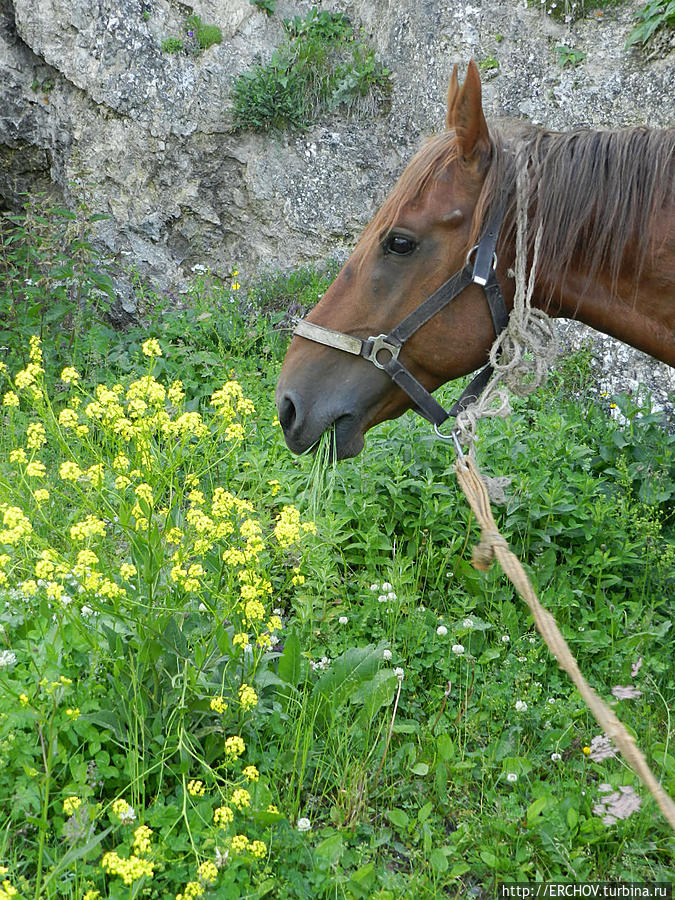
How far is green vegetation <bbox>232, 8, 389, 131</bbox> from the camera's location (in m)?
5.70

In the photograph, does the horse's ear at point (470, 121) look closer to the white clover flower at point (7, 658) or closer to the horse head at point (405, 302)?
the horse head at point (405, 302)

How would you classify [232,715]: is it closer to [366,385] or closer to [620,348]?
[366,385]

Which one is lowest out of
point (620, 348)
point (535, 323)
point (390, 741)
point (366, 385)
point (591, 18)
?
point (390, 741)

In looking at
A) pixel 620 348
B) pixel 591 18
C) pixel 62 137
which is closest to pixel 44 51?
pixel 62 137

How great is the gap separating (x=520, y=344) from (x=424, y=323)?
1.02 ft

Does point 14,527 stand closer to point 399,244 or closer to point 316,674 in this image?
point 316,674

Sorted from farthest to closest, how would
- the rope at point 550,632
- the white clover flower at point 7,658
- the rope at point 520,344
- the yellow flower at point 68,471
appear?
the rope at point 520,344
the white clover flower at point 7,658
the yellow flower at point 68,471
the rope at point 550,632

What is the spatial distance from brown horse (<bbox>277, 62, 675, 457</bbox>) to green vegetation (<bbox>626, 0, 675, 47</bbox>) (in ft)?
9.97

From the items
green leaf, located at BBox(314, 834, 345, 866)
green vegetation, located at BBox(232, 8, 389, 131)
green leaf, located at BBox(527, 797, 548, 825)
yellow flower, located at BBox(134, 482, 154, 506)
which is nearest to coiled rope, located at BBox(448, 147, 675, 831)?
green leaf, located at BBox(527, 797, 548, 825)

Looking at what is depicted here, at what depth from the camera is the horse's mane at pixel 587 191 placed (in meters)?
2.05

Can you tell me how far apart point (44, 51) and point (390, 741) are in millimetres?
5754

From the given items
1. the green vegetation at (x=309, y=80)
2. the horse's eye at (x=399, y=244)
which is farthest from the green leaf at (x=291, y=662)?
the green vegetation at (x=309, y=80)

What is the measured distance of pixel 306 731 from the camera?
2.12 meters

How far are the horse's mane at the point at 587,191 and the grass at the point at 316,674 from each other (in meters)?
1.02
